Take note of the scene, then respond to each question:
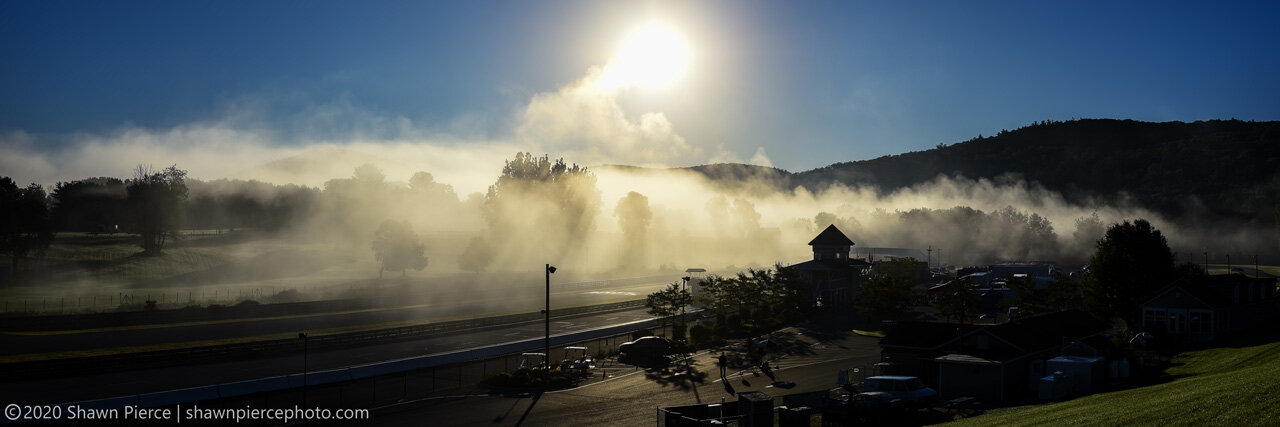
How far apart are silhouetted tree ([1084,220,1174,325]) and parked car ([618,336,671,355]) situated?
123 ft

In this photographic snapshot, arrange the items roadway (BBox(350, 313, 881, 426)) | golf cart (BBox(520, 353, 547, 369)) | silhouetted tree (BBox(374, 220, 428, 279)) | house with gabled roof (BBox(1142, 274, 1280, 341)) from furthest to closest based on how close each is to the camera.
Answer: silhouetted tree (BBox(374, 220, 428, 279)) → house with gabled roof (BBox(1142, 274, 1280, 341)) → golf cart (BBox(520, 353, 547, 369)) → roadway (BBox(350, 313, 881, 426))

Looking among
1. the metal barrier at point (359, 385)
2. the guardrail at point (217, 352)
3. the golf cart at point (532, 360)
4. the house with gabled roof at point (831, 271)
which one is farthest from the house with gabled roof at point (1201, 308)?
the guardrail at point (217, 352)

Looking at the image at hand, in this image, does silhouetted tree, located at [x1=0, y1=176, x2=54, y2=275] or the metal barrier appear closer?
the metal barrier

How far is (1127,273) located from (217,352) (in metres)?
75.8

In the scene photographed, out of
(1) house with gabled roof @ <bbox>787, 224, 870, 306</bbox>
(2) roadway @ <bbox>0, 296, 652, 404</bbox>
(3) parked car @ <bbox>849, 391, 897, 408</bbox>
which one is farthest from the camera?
(1) house with gabled roof @ <bbox>787, 224, 870, 306</bbox>

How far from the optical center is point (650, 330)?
6769cm

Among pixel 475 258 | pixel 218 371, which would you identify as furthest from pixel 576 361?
pixel 475 258

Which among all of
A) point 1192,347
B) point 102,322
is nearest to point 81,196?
point 102,322

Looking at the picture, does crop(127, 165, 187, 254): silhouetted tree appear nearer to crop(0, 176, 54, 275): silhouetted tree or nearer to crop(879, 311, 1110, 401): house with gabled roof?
crop(0, 176, 54, 275): silhouetted tree

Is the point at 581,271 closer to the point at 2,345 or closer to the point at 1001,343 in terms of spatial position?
the point at 2,345

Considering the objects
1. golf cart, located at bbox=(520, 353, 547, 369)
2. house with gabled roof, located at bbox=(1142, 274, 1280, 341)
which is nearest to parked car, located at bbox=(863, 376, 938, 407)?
golf cart, located at bbox=(520, 353, 547, 369)

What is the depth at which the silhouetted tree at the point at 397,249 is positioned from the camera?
133875 mm

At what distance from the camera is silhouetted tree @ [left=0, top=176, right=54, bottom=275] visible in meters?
94.4

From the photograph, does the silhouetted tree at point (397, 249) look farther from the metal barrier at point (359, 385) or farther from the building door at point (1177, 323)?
the building door at point (1177, 323)
